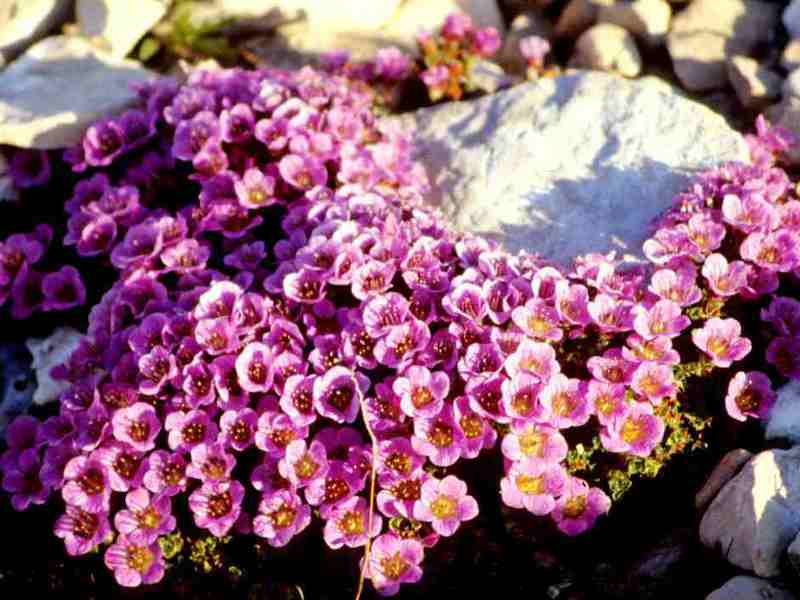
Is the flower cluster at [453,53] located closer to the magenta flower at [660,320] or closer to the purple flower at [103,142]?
the purple flower at [103,142]

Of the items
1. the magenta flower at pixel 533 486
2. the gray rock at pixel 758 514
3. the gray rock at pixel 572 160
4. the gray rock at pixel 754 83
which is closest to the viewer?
the gray rock at pixel 758 514

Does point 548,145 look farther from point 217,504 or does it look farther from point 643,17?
point 217,504

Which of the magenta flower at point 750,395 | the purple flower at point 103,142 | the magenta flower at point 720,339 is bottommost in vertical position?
the purple flower at point 103,142

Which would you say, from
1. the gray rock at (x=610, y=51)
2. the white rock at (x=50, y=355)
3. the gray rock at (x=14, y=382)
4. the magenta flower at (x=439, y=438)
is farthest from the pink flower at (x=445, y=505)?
the gray rock at (x=610, y=51)

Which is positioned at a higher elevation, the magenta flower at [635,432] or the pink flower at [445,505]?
the magenta flower at [635,432]

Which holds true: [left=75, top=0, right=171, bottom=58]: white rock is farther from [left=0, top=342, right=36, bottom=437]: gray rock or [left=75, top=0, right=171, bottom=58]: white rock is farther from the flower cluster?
[left=0, top=342, right=36, bottom=437]: gray rock

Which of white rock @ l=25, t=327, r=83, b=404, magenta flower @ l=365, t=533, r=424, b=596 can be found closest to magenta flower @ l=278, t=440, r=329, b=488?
magenta flower @ l=365, t=533, r=424, b=596
